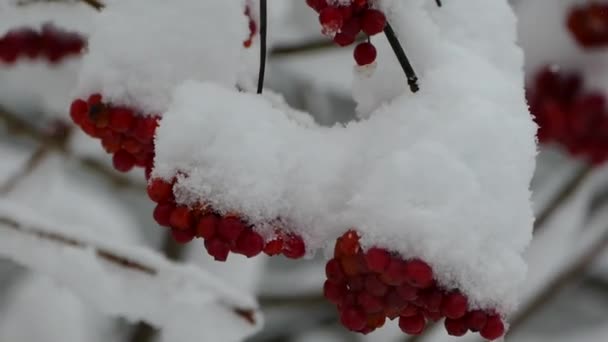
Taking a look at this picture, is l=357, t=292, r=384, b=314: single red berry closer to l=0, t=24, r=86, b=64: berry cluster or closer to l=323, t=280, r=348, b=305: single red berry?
l=323, t=280, r=348, b=305: single red berry

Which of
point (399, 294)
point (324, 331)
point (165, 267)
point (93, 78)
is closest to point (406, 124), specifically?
point (399, 294)

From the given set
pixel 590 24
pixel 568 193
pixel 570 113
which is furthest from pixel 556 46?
pixel 568 193

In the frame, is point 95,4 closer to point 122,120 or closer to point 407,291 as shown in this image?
point 122,120

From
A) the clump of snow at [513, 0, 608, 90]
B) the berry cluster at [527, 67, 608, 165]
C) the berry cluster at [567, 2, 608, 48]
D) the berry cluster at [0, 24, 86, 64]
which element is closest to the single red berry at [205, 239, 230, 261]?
the berry cluster at [0, 24, 86, 64]

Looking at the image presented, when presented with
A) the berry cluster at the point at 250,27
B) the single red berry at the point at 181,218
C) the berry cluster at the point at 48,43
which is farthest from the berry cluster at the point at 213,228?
the berry cluster at the point at 48,43

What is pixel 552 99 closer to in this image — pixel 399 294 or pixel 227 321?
pixel 227 321
